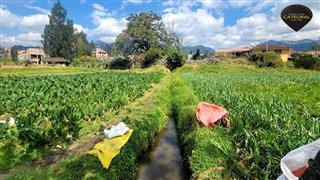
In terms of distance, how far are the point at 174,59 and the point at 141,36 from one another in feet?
34.5

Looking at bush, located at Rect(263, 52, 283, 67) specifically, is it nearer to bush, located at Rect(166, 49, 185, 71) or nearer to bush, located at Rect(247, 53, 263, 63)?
bush, located at Rect(247, 53, 263, 63)

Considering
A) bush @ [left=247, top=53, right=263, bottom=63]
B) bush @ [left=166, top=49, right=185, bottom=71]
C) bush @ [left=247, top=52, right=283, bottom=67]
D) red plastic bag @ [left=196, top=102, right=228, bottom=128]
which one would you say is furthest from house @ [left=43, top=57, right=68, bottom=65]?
red plastic bag @ [left=196, top=102, right=228, bottom=128]

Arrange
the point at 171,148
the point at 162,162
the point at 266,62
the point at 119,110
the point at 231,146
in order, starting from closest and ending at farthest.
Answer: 1. the point at 231,146
2. the point at 162,162
3. the point at 171,148
4. the point at 119,110
5. the point at 266,62

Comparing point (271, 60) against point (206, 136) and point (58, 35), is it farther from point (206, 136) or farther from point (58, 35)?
point (58, 35)

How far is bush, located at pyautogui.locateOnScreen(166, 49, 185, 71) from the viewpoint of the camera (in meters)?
50.0

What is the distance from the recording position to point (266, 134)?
4887mm

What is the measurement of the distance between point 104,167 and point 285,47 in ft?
223

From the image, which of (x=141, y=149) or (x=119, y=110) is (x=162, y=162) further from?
(x=119, y=110)

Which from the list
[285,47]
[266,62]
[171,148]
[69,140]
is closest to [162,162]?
[171,148]

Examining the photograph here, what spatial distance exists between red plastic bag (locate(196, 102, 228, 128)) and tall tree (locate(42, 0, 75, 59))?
248 feet

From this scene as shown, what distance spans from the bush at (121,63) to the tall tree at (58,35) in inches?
1085

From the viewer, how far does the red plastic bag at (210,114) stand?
751cm

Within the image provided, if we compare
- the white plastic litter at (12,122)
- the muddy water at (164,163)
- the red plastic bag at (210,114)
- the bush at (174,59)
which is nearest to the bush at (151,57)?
the bush at (174,59)

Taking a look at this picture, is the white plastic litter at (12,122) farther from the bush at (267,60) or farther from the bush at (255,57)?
the bush at (255,57)
